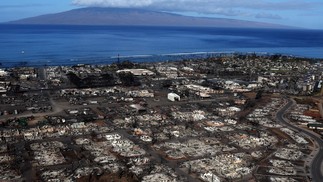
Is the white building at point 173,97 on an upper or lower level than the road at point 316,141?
upper

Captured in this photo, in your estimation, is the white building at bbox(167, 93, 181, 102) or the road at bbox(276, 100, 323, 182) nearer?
the road at bbox(276, 100, 323, 182)

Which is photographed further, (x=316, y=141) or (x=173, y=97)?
(x=173, y=97)

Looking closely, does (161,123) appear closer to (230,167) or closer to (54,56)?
(230,167)

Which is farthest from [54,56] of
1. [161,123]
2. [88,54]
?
[161,123]

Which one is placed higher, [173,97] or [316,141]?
[173,97]

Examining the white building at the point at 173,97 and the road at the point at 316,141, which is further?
the white building at the point at 173,97

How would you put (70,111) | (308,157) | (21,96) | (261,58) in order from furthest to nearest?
(261,58), (21,96), (70,111), (308,157)

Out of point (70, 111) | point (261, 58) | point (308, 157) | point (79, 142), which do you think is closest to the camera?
point (308, 157)

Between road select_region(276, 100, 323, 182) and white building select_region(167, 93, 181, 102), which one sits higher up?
white building select_region(167, 93, 181, 102)
